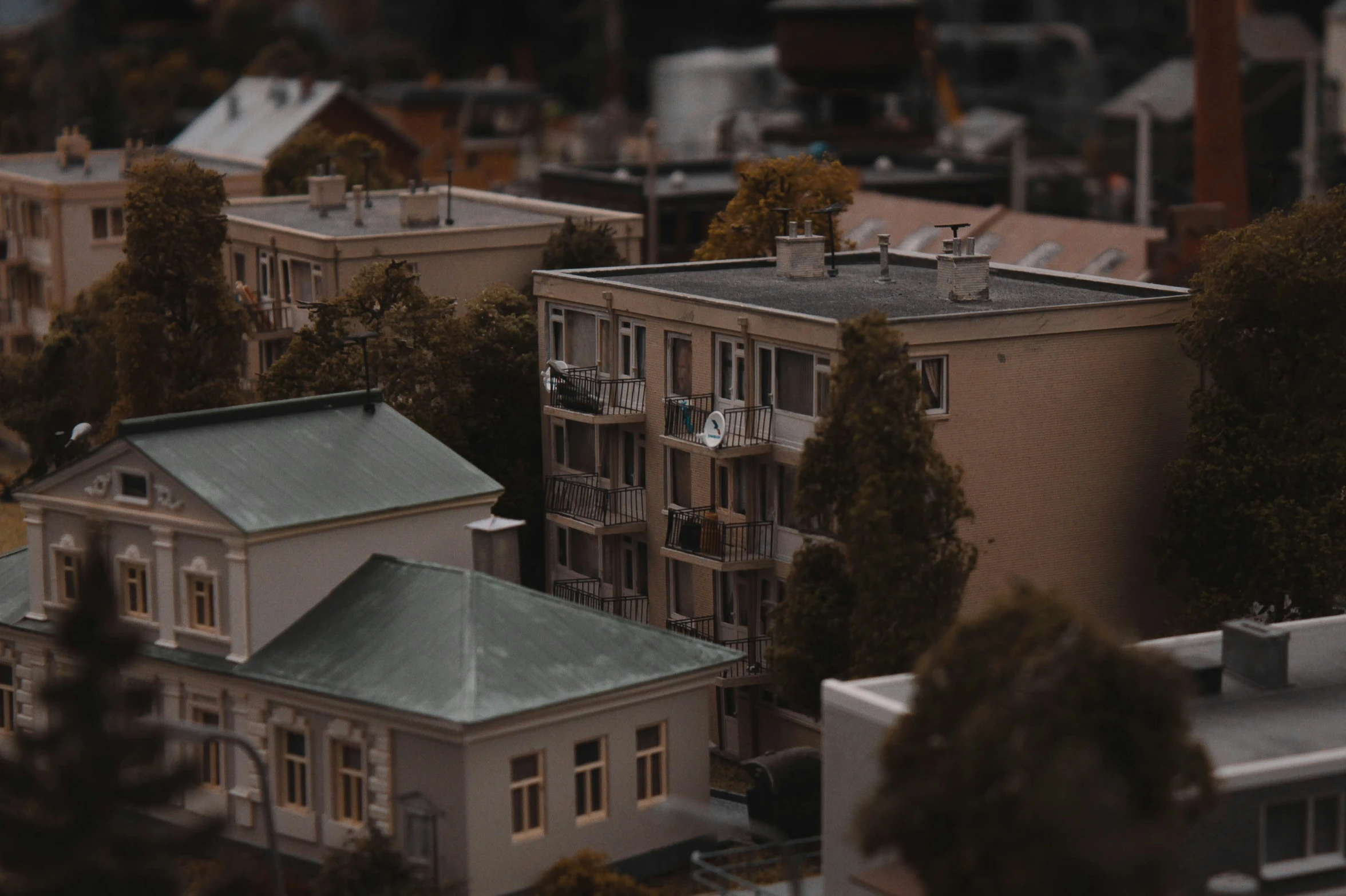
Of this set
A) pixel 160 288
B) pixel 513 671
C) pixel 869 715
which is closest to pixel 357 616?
pixel 513 671

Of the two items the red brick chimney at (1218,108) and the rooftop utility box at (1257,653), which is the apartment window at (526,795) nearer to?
the rooftop utility box at (1257,653)

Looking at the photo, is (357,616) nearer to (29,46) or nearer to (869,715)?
(869,715)

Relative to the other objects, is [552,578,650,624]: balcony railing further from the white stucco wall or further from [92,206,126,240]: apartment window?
[92,206,126,240]: apartment window

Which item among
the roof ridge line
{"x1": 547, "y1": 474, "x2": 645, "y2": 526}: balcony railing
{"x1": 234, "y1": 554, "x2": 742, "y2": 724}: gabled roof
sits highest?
the roof ridge line

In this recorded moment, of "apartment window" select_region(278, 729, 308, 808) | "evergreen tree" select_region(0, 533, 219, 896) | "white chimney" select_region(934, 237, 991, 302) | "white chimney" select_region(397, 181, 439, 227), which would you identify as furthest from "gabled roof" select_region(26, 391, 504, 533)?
"white chimney" select_region(397, 181, 439, 227)

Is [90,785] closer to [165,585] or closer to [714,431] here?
[165,585]

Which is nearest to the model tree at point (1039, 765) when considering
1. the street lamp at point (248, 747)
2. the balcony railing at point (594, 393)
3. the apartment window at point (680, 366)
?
the street lamp at point (248, 747)
